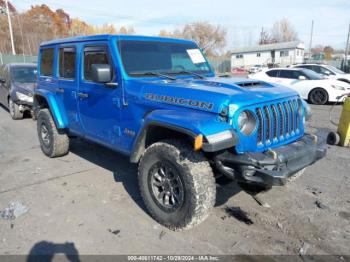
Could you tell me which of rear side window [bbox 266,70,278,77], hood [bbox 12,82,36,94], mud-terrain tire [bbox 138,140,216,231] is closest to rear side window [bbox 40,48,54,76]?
mud-terrain tire [bbox 138,140,216,231]

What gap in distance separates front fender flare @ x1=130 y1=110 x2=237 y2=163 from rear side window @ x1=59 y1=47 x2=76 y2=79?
197 cm

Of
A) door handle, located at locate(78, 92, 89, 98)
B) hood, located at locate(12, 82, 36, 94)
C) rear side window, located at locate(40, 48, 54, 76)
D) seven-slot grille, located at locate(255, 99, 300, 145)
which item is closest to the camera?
seven-slot grille, located at locate(255, 99, 300, 145)

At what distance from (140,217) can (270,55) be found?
5930cm

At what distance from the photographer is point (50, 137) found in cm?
564

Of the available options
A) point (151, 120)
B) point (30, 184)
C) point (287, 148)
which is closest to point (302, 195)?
point (287, 148)

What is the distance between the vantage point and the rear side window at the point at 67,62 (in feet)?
15.6

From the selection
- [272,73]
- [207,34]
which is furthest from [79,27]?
[272,73]

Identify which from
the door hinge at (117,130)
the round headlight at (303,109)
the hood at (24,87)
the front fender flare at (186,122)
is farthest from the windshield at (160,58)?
the hood at (24,87)

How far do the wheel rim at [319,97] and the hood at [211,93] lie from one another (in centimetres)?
958

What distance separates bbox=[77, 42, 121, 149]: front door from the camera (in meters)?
3.98

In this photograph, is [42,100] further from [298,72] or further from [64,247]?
[298,72]

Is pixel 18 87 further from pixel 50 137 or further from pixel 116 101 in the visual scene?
pixel 116 101

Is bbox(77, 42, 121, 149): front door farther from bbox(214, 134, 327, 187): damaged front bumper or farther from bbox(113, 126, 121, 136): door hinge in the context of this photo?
bbox(214, 134, 327, 187): damaged front bumper

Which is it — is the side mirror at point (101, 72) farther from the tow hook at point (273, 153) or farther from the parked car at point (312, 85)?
the parked car at point (312, 85)
